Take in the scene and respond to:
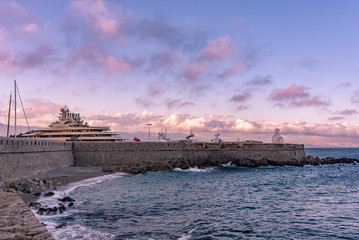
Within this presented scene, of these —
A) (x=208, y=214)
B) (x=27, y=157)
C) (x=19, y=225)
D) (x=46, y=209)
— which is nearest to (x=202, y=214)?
(x=208, y=214)

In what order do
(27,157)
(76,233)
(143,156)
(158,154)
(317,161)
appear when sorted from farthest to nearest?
1. (317,161)
2. (158,154)
3. (143,156)
4. (27,157)
5. (76,233)

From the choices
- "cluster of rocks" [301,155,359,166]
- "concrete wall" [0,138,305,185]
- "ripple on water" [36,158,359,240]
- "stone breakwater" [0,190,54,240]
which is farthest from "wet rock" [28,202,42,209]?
"cluster of rocks" [301,155,359,166]

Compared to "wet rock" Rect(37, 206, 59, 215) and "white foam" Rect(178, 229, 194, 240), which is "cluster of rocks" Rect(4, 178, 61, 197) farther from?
"white foam" Rect(178, 229, 194, 240)

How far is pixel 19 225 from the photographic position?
9180 mm

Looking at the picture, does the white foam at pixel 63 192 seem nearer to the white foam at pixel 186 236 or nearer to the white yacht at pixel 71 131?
the white foam at pixel 186 236

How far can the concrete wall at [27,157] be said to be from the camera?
88.2 ft

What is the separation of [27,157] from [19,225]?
25.4m

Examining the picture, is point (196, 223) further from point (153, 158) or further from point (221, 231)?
point (153, 158)

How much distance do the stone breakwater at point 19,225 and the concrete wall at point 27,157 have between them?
639 inches

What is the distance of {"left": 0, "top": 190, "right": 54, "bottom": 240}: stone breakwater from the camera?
8.11m

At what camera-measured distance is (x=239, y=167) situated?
5450 centimetres

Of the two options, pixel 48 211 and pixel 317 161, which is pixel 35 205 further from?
pixel 317 161

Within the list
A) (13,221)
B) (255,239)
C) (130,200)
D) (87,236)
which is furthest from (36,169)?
(255,239)

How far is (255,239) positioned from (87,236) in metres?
8.13
